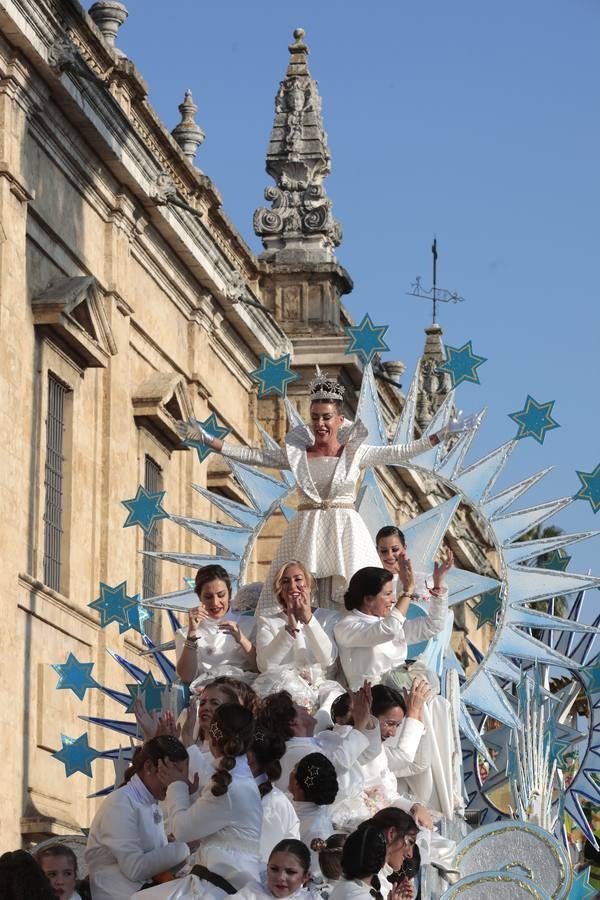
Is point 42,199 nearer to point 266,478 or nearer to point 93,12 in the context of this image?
point 93,12

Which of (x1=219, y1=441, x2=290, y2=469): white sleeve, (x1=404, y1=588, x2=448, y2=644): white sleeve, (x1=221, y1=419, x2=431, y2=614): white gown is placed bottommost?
(x1=404, y1=588, x2=448, y2=644): white sleeve

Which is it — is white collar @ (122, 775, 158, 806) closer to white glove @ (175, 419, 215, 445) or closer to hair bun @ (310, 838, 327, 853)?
hair bun @ (310, 838, 327, 853)

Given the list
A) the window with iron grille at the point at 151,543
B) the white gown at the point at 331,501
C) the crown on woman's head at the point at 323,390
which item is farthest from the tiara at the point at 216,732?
the window with iron grille at the point at 151,543

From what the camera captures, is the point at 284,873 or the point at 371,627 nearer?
the point at 284,873

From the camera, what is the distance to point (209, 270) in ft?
86.5

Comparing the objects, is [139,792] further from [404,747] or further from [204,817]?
[404,747]

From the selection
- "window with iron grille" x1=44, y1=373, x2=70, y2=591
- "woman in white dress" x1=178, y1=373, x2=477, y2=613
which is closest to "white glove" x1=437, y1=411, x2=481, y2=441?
"woman in white dress" x1=178, y1=373, x2=477, y2=613

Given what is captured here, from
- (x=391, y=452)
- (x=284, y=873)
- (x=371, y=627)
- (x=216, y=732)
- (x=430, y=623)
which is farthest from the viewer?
(x=391, y=452)

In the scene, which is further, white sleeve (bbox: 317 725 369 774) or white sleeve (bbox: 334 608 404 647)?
white sleeve (bbox: 334 608 404 647)

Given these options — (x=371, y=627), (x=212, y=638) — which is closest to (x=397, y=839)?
(x=371, y=627)

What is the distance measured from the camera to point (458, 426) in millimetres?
14438

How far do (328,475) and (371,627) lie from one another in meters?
1.86

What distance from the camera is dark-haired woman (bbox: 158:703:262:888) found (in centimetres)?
918

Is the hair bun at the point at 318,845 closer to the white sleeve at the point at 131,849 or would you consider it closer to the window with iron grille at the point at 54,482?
the white sleeve at the point at 131,849
